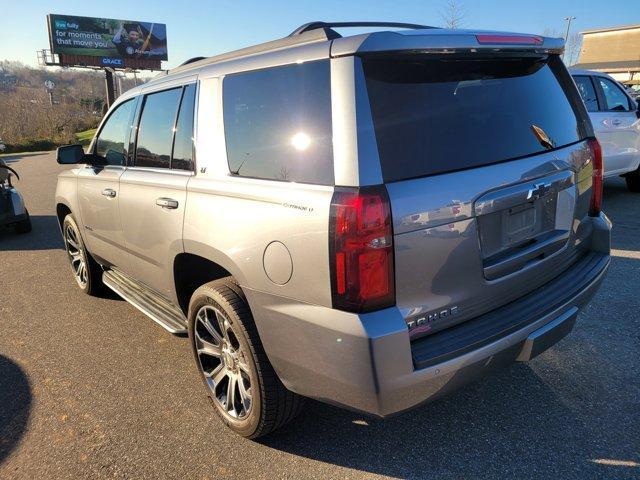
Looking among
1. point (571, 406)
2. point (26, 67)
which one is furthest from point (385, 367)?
point (26, 67)

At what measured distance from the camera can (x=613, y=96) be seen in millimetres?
7891

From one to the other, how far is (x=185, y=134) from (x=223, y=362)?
54.3 inches

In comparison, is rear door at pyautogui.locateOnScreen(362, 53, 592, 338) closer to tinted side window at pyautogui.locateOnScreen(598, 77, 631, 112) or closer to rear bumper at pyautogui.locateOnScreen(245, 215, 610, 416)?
rear bumper at pyautogui.locateOnScreen(245, 215, 610, 416)

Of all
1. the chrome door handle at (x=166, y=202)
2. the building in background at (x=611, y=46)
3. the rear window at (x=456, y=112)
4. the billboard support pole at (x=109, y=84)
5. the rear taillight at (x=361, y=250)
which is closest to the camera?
the rear taillight at (x=361, y=250)

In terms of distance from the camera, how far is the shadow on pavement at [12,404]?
2717 mm

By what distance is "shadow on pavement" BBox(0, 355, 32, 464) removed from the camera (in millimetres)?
2717

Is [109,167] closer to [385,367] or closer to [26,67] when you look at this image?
[385,367]

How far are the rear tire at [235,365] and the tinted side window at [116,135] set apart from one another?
1.70 meters

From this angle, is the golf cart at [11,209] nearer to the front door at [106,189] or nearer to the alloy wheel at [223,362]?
the front door at [106,189]

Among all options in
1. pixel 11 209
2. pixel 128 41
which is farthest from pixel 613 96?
pixel 128 41

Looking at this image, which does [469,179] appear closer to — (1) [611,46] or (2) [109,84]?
(2) [109,84]

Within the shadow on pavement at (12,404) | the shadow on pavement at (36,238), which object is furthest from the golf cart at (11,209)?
the shadow on pavement at (12,404)

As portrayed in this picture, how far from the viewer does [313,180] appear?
204 centimetres

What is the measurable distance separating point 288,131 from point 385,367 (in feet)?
3.66
